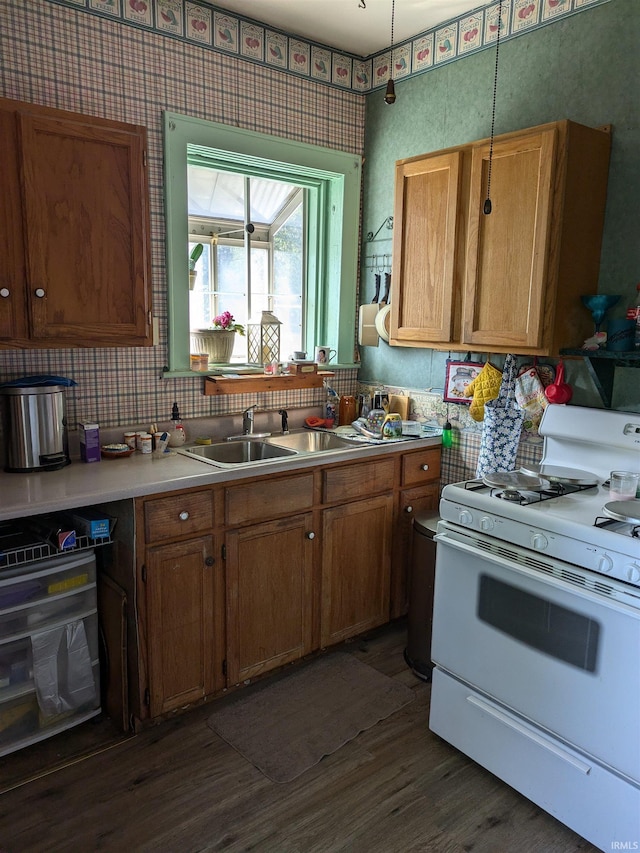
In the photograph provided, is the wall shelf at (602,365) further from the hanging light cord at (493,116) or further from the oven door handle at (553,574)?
the oven door handle at (553,574)

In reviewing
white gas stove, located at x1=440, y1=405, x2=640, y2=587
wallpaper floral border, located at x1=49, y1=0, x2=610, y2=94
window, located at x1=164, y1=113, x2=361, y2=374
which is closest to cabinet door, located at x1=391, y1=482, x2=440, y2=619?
white gas stove, located at x1=440, y1=405, x2=640, y2=587

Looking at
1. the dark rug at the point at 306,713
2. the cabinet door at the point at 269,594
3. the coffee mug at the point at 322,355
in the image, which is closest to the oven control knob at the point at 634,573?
the dark rug at the point at 306,713

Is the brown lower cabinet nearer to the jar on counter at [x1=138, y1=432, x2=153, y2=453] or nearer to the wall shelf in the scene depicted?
the jar on counter at [x1=138, y1=432, x2=153, y2=453]

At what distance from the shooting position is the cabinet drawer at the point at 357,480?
259 cm

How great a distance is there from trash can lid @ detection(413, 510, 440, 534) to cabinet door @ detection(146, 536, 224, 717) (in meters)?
0.88

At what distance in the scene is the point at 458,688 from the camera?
2.11m

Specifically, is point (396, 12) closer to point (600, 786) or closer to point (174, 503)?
point (174, 503)

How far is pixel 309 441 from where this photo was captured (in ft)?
10.1

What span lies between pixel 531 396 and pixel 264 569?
130 cm

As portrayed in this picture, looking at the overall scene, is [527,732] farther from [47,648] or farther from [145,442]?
[145,442]

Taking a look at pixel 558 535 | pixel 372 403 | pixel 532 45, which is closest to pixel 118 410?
pixel 372 403

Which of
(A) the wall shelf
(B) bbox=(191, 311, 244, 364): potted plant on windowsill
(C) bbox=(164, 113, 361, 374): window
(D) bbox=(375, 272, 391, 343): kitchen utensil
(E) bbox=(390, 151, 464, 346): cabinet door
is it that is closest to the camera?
(A) the wall shelf

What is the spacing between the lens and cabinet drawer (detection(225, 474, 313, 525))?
7.55 feet

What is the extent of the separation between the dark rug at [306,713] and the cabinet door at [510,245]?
4.79 feet
